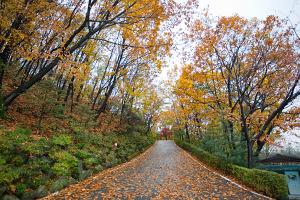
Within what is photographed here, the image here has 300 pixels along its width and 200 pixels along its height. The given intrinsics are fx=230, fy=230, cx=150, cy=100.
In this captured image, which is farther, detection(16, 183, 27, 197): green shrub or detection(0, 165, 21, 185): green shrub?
detection(16, 183, 27, 197): green shrub

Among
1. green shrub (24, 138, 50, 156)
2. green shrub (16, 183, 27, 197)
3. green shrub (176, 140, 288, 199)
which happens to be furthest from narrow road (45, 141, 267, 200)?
green shrub (24, 138, 50, 156)

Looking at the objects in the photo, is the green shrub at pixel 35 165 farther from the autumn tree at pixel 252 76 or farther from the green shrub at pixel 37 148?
the autumn tree at pixel 252 76

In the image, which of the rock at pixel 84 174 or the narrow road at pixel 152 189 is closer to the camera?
the narrow road at pixel 152 189

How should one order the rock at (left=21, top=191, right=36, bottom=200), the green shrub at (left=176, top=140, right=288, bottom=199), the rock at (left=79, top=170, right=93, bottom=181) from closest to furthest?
the rock at (left=21, top=191, right=36, bottom=200)
the green shrub at (left=176, top=140, right=288, bottom=199)
the rock at (left=79, top=170, right=93, bottom=181)

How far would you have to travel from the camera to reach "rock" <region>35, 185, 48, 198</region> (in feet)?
21.2

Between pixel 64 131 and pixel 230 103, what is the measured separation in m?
10.8

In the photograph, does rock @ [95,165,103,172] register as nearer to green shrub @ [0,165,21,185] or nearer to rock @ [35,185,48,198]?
rock @ [35,185,48,198]

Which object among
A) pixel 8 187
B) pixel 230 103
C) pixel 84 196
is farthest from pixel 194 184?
pixel 230 103

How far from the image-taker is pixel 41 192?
6629 mm

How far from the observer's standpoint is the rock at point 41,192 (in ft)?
21.2

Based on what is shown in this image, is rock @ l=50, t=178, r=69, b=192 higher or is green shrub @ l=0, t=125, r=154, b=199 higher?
green shrub @ l=0, t=125, r=154, b=199

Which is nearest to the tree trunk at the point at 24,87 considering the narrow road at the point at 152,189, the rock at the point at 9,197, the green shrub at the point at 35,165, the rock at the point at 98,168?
the green shrub at the point at 35,165

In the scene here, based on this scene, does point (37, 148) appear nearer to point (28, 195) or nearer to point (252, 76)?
point (28, 195)

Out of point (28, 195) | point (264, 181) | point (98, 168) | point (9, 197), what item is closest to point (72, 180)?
point (28, 195)
